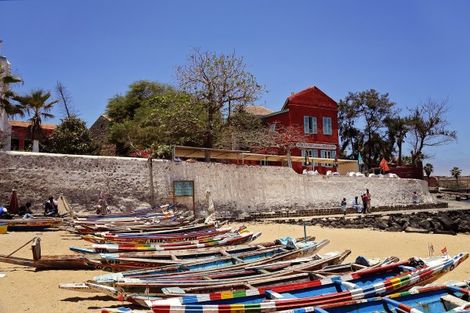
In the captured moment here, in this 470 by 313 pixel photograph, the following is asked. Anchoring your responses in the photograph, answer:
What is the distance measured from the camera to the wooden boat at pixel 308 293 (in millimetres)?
4797

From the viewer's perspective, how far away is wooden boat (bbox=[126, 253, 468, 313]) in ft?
15.7

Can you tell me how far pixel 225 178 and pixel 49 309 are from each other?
18779 millimetres

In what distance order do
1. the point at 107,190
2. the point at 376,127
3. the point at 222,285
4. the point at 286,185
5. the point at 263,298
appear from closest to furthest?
the point at 263,298
the point at 222,285
the point at 107,190
the point at 286,185
the point at 376,127

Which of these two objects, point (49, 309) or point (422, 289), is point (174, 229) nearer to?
point (49, 309)

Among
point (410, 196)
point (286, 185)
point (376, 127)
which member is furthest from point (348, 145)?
point (286, 185)

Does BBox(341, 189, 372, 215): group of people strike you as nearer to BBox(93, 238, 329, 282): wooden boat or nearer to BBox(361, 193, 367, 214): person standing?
BBox(361, 193, 367, 214): person standing

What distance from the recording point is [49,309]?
7352mm

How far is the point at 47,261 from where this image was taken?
31.4 feet

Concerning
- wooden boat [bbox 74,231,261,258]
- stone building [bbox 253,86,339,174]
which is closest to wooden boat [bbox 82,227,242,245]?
wooden boat [bbox 74,231,261,258]

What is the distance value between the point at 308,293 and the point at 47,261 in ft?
20.8

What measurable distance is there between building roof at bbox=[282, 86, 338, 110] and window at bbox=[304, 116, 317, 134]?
1.35m

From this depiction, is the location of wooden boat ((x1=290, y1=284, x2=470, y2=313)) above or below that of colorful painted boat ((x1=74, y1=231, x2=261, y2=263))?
below

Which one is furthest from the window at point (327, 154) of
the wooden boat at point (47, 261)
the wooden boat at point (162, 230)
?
the wooden boat at point (47, 261)

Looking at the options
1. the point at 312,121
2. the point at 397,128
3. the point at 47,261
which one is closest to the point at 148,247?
the point at 47,261
